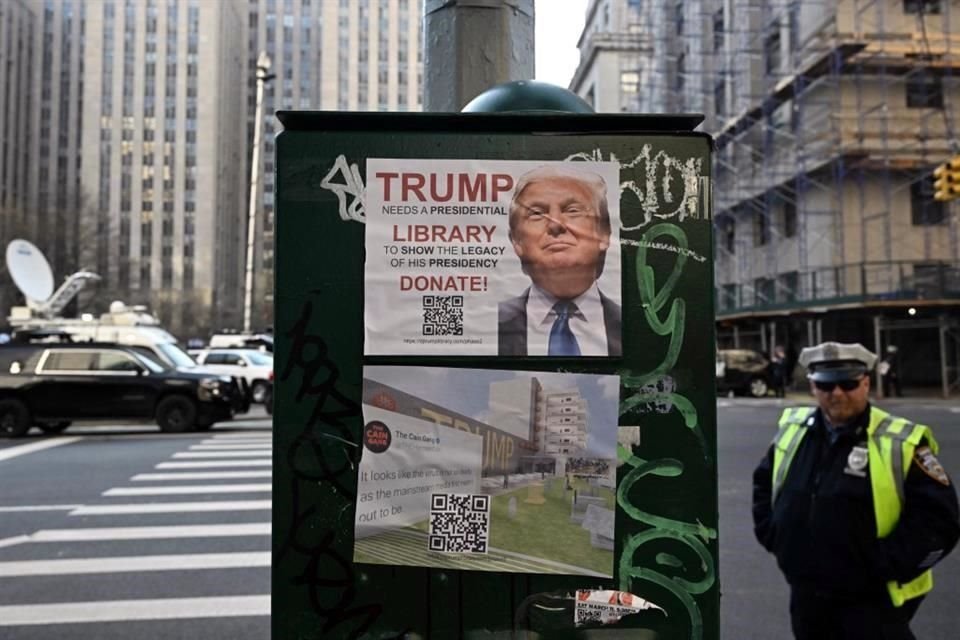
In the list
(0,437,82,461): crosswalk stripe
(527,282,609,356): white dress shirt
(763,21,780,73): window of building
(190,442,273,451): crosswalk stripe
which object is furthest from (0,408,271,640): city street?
(763,21,780,73): window of building

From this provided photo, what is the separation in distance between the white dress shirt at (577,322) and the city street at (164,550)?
12.3 feet

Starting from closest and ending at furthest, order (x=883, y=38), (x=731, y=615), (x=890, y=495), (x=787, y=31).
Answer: (x=890, y=495), (x=731, y=615), (x=883, y=38), (x=787, y=31)

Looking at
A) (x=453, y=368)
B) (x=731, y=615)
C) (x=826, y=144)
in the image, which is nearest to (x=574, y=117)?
(x=453, y=368)

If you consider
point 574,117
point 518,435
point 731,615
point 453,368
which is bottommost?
point 731,615

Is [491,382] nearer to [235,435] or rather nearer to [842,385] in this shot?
[842,385]

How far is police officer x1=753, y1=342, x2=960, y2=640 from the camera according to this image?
295cm

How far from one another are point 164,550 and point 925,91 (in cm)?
3227

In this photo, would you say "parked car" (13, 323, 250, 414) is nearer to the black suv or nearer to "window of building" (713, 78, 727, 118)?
the black suv

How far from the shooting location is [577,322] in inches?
77.7

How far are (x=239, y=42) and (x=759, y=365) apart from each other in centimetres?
12078

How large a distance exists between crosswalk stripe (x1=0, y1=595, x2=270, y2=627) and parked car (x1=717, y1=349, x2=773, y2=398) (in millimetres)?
23530

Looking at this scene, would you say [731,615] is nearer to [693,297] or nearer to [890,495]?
[890,495]

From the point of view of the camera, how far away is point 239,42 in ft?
419

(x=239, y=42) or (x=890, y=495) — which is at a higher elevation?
(x=239, y=42)
